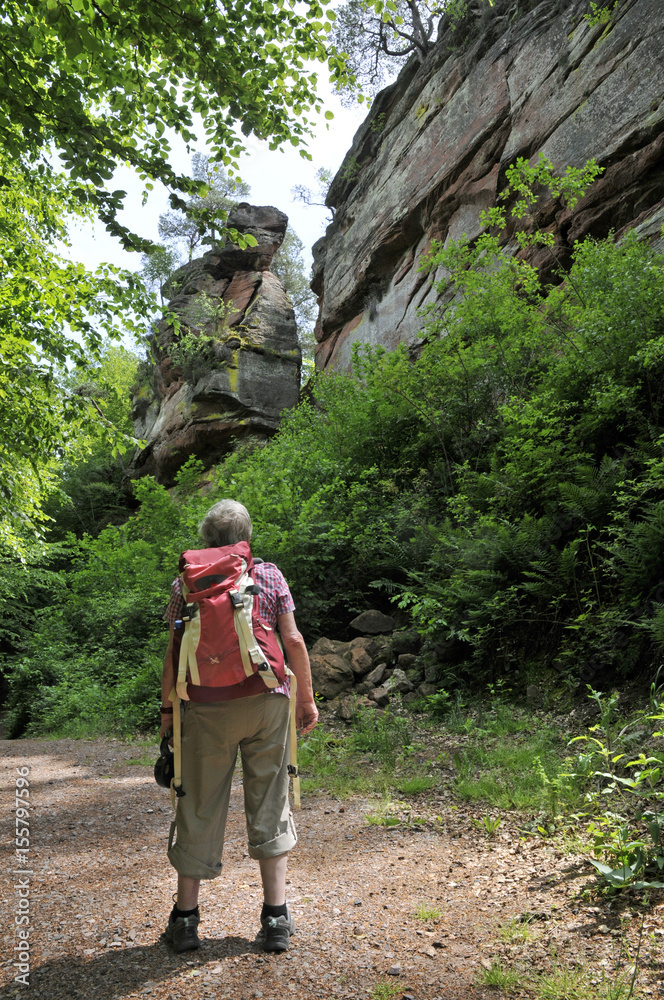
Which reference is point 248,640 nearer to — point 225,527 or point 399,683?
point 225,527

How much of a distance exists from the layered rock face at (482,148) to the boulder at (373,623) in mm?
7615

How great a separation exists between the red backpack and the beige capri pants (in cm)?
14

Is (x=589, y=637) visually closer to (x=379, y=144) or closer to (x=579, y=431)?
(x=579, y=431)

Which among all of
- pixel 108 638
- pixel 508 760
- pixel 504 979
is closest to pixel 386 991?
pixel 504 979

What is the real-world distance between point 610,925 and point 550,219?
12919 millimetres

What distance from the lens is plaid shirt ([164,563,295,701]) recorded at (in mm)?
2859

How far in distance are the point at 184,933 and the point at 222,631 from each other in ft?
4.32

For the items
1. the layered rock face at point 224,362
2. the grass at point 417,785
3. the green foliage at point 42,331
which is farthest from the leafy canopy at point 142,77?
the layered rock face at point 224,362

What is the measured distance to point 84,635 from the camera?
45.2 ft

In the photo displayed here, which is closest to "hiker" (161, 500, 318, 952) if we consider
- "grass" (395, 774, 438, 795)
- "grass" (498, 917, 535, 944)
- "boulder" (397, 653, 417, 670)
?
"grass" (498, 917, 535, 944)

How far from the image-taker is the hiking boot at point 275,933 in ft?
8.86

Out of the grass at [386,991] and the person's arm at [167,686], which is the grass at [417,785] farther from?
the person's arm at [167,686]

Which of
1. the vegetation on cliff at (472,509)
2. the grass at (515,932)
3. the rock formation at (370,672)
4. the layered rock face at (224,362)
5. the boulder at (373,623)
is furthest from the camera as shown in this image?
the layered rock face at (224,362)

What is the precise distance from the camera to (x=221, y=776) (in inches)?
108
